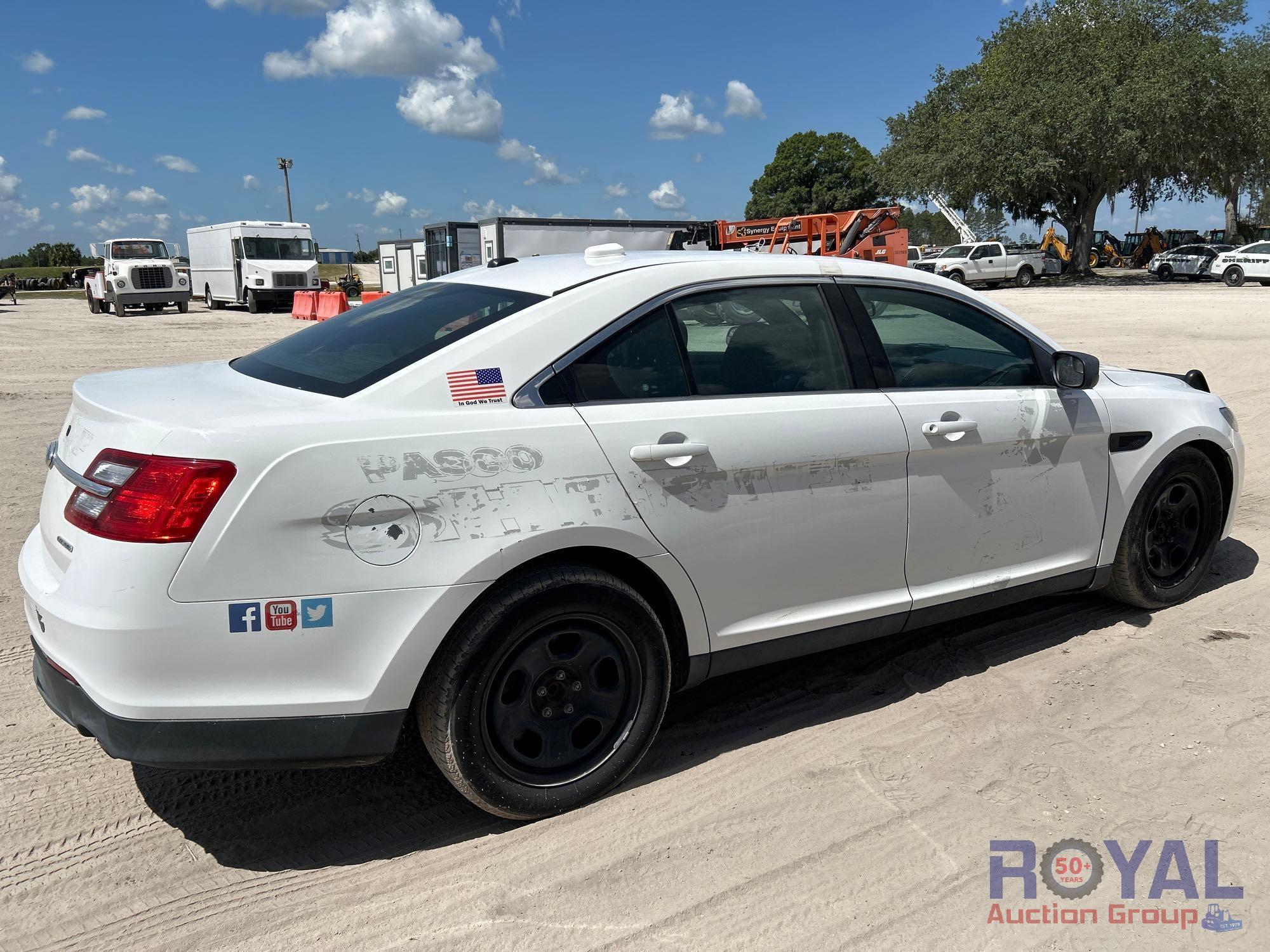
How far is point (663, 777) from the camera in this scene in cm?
327

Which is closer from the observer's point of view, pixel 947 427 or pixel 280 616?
pixel 280 616

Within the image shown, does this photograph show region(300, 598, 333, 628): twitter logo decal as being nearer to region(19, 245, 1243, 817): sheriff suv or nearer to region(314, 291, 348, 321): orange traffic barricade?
region(19, 245, 1243, 817): sheriff suv

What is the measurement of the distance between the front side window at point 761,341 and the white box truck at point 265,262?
30167mm

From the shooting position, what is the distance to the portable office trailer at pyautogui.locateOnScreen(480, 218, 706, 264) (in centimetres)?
2775

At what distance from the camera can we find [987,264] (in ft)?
127

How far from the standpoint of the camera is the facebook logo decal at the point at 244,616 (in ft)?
8.14

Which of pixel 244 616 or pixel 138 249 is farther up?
pixel 138 249

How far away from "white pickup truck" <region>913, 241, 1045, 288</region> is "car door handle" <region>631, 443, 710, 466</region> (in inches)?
1395

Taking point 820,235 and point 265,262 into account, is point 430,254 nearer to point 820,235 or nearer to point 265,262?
point 265,262

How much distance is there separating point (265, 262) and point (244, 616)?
3172cm

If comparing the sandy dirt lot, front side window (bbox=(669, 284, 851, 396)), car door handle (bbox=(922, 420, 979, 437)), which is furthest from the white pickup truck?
front side window (bbox=(669, 284, 851, 396))

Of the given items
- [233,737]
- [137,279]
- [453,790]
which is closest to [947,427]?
[453,790]

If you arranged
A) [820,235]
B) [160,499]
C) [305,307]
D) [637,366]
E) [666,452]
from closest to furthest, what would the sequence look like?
[160,499], [666,452], [637,366], [305,307], [820,235]

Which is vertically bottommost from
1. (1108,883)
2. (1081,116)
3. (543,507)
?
(1108,883)
